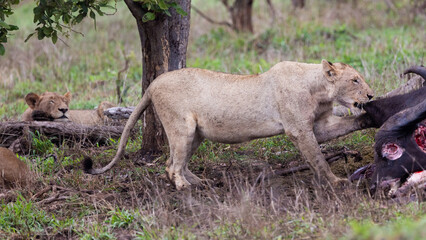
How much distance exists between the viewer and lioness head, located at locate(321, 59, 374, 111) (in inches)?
218

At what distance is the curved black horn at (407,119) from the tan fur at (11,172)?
3412 mm

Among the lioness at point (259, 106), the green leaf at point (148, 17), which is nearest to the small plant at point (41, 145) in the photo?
the lioness at point (259, 106)

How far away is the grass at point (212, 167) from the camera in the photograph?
14.2 ft

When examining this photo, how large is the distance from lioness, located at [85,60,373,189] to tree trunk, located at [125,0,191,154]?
2.42 ft

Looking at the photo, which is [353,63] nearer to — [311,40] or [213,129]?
[311,40]

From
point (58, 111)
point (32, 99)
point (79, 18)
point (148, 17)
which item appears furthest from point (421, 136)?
point (32, 99)

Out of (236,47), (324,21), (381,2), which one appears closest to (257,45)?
(236,47)

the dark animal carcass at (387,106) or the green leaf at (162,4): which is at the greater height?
the green leaf at (162,4)

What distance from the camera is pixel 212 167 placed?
660 cm

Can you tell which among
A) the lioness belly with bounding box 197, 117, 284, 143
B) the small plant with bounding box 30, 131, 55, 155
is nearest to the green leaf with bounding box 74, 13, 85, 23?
the lioness belly with bounding box 197, 117, 284, 143

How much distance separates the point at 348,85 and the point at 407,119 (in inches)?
28.2

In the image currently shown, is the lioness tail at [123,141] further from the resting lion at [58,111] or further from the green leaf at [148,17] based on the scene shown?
the resting lion at [58,111]

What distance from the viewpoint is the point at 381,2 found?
1700 cm

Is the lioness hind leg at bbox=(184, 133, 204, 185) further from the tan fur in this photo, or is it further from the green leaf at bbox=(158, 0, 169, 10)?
the tan fur
